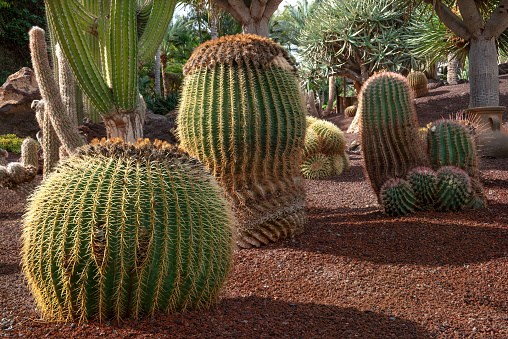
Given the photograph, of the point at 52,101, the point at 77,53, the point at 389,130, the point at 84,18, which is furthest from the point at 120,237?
the point at 52,101

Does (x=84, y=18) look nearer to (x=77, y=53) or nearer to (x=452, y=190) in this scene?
(x=77, y=53)

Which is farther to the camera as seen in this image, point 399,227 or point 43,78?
point 43,78

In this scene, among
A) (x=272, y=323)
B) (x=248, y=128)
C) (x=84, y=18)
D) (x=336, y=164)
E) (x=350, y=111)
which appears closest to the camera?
(x=272, y=323)

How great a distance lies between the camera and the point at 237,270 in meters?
2.90

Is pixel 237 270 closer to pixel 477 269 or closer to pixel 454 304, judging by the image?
pixel 454 304

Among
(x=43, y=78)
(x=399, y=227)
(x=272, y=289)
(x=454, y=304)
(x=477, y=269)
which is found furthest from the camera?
(x=43, y=78)

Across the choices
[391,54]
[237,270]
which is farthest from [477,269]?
[391,54]

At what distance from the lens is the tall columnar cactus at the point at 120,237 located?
5.70 ft

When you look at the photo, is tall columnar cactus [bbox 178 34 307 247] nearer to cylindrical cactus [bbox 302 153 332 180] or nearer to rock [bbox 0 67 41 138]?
cylindrical cactus [bbox 302 153 332 180]

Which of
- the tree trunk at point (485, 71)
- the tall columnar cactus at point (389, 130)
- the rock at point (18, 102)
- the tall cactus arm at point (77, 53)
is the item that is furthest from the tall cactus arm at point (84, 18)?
the rock at point (18, 102)

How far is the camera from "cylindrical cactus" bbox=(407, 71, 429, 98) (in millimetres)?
14690

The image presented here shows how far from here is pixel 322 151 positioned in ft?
23.6

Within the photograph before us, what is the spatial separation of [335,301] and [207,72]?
7.17 feet

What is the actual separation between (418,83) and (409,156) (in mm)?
11670
